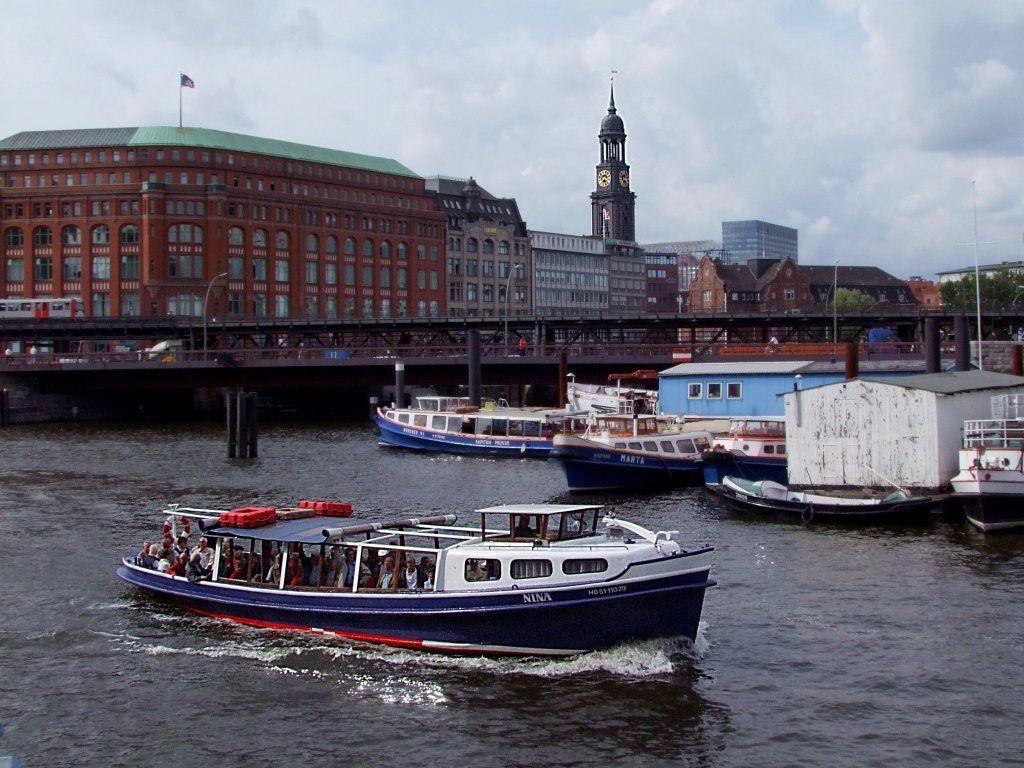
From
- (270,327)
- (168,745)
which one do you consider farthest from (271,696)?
(270,327)

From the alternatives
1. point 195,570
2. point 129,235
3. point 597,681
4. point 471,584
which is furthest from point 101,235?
point 597,681

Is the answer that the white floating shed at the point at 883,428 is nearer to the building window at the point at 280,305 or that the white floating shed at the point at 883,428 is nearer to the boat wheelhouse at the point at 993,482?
the boat wheelhouse at the point at 993,482

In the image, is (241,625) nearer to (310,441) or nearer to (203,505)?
(203,505)

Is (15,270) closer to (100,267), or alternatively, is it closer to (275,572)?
(100,267)

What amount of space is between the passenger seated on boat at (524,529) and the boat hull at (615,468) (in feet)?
81.9

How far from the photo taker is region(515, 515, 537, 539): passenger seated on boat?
29.0 m

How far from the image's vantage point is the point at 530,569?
2764cm

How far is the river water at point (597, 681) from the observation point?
23203mm

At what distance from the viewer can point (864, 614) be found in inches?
1241

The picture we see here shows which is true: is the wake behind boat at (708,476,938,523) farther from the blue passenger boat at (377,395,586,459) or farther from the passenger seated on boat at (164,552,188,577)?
the blue passenger boat at (377,395,586,459)

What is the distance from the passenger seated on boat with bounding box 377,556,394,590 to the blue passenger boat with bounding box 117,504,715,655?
0.03 m

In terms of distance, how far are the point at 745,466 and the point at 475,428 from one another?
2673cm

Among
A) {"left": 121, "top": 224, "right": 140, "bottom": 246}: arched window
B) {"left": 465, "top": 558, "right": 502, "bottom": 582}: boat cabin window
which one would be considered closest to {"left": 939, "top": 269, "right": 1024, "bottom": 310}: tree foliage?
{"left": 121, "top": 224, "right": 140, "bottom": 246}: arched window

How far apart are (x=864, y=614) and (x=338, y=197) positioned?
14523 centimetres
